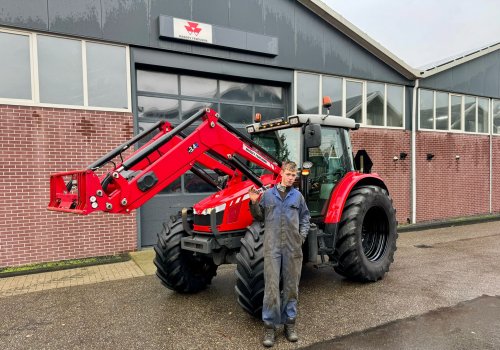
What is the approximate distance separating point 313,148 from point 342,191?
77 centimetres

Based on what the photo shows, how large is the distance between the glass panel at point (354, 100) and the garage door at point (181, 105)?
104 inches

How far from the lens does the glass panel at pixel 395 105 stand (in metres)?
11.6

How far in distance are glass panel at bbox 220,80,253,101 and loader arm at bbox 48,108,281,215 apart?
15.5 ft

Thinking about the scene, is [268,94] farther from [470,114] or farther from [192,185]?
[470,114]

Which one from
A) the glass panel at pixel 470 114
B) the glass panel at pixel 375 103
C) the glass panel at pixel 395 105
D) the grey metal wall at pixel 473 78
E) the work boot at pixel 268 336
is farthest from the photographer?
the glass panel at pixel 470 114

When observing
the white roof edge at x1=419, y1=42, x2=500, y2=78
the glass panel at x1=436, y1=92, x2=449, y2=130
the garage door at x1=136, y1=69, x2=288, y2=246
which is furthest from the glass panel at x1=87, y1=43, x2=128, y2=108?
the glass panel at x1=436, y1=92, x2=449, y2=130

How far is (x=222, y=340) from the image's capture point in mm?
3738

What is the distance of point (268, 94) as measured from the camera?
989 cm

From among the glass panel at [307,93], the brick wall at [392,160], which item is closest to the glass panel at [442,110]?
the brick wall at [392,160]

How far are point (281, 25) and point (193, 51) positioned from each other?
8.39ft

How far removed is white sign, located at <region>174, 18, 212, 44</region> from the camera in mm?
8086

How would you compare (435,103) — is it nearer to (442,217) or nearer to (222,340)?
(442,217)

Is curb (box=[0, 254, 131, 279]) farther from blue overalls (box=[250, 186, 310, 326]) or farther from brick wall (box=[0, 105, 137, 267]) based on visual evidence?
blue overalls (box=[250, 186, 310, 326])

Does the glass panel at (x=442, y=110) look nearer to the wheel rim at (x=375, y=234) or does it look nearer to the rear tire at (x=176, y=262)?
the wheel rim at (x=375, y=234)
